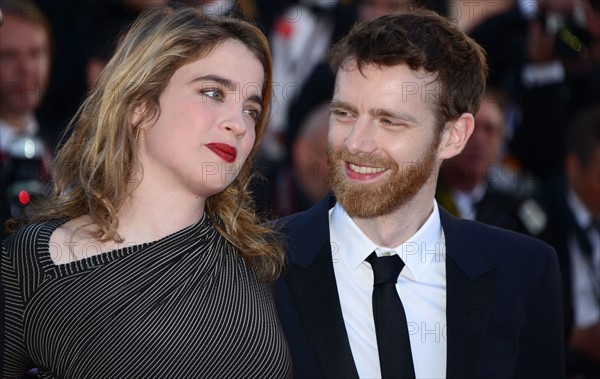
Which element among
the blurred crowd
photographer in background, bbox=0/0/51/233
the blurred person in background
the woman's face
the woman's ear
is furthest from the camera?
the blurred person in background

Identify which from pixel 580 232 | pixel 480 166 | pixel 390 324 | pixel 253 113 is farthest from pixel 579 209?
pixel 253 113

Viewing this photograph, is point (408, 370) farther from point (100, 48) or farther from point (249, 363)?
point (100, 48)

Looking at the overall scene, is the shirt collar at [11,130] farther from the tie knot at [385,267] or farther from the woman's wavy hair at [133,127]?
the tie knot at [385,267]

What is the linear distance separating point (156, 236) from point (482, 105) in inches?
119

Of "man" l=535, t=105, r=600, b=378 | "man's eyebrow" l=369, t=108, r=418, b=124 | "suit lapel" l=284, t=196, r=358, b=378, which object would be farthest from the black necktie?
"man" l=535, t=105, r=600, b=378

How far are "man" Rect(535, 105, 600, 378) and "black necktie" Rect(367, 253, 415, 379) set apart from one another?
76.2 inches

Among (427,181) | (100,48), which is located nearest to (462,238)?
(427,181)

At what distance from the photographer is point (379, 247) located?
3.15 meters

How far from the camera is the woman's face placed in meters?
2.82

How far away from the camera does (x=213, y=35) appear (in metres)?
2.95

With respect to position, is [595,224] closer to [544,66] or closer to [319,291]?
[544,66]

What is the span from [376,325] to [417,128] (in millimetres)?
727

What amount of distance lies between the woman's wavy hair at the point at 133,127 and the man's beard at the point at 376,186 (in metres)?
0.28

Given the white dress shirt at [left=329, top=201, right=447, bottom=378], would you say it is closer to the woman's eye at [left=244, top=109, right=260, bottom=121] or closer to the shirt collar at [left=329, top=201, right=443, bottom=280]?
the shirt collar at [left=329, top=201, right=443, bottom=280]
